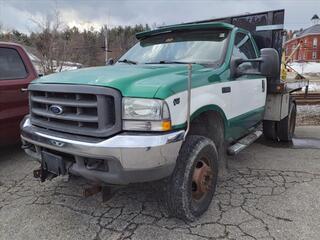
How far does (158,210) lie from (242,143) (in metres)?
1.68

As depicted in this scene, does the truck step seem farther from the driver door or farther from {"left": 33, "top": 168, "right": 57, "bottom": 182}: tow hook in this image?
{"left": 33, "top": 168, "right": 57, "bottom": 182}: tow hook

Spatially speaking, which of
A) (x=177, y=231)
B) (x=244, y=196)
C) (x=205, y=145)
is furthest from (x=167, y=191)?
(x=244, y=196)

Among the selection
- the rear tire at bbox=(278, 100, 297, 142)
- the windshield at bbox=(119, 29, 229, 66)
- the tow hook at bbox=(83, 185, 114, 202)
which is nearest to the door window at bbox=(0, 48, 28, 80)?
the windshield at bbox=(119, 29, 229, 66)

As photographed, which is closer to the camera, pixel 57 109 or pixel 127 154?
pixel 127 154

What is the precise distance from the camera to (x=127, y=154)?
2.50 meters

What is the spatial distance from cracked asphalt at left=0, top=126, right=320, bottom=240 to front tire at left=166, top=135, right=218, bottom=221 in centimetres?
16

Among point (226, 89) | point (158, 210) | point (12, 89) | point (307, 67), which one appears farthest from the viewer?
point (307, 67)

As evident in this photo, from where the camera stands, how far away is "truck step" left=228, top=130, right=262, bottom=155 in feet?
13.0

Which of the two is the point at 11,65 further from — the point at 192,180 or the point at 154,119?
the point at 192,180

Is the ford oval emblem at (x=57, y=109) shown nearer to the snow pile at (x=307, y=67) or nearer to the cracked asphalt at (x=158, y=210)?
the cracked asphalt at (x=158, y=210)

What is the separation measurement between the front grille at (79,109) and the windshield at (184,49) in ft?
4.87

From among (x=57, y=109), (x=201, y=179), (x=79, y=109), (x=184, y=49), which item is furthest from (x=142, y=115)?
(x=184, y=49)

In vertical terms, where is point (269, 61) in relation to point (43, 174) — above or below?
above

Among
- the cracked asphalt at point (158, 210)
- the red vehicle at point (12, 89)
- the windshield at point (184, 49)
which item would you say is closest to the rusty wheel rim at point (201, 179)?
the cracked asphalt at point (158, 210)
